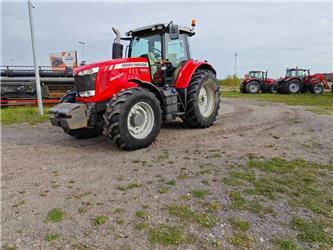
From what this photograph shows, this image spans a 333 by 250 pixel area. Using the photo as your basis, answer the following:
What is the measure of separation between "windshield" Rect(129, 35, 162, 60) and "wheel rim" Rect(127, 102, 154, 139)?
1458mm

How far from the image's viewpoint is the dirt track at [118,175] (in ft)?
7.33

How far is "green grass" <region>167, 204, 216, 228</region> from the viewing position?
237 cm

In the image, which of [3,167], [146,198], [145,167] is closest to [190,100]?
[145,167]

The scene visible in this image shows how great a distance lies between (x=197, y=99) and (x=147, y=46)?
167 centimetres

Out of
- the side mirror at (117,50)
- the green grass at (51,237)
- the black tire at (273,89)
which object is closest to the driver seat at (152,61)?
the side mirror at (117,50)

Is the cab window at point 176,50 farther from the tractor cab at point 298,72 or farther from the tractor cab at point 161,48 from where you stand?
the tractor cab at point 298,72

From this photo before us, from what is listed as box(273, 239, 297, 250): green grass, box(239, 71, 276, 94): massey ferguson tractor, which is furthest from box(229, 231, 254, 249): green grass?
box(239, 71, 276, 94): massey ferguson tractor

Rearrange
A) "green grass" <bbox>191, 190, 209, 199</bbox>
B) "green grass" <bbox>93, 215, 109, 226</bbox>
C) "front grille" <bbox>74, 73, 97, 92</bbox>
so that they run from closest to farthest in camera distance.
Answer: "green grass" <bbox>93, 215, 109, 226</bbox> → "green grass" <bbox>191, 190, 209, 199</bbox> → "front grille" <bbox>74, 73, 97, 92</bbox>

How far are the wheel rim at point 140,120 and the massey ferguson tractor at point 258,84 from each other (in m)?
17.8

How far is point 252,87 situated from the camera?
69.3ft

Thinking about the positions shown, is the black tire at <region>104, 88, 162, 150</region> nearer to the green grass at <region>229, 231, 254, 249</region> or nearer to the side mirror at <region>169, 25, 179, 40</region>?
the side mirror at <region>169, 25, 179, 40</region>

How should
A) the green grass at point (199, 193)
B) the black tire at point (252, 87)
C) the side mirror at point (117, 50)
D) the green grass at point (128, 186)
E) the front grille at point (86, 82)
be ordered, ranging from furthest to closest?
the black tire at point (252, 87)
the side mirror at point (117, 50)
the front grille at point (86, 82)
the green grass at point (128, 186)
the green grass at point (199, 193)

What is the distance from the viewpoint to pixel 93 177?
11.2 ft

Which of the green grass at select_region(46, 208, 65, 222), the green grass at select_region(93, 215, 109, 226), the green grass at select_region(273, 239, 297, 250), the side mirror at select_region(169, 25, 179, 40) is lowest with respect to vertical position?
the green grass at select_region(273, 239, 297, 250)
